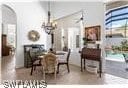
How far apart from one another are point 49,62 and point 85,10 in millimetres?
1822

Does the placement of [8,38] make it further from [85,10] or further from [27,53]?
[85,10]

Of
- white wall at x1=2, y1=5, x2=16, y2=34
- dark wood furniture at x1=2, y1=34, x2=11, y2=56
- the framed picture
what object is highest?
white wall at x1=2, y1=5, x2=16, y2=34

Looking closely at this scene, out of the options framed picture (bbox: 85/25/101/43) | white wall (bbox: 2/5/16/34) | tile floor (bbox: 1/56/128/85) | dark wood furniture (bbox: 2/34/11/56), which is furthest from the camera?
framed picture (bbox: 85/25/101/43)

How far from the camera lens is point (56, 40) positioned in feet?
19.3

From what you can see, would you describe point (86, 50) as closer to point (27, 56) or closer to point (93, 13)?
point (93, 13)

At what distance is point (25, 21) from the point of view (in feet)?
19.1

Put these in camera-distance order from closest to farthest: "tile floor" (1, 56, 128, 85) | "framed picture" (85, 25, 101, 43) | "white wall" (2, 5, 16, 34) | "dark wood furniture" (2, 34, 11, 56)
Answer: "white wall" (2, 5, 16, 34) → "tile floor" (1, 56, 128, 85) → "dark wood furniture" (2, 34, 11, 56) → "framed picture" (85, 25, 101, 43)

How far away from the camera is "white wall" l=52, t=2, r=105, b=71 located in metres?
5.90

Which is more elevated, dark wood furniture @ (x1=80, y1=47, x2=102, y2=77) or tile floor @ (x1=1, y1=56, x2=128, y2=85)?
dark wood furniture @ (x1=80, y1=47, x2=102, y2=77)

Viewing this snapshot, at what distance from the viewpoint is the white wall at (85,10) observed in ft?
19.4

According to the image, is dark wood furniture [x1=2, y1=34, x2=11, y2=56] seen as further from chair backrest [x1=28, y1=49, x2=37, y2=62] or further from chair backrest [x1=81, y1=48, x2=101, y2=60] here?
chair backrest [x1=81, y1=48, x2=101, y2=60]

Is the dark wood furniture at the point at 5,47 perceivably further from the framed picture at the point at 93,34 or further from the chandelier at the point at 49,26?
the framed picture at the point at 93,34

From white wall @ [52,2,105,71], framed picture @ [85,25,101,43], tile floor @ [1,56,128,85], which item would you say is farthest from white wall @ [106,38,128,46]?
tile floor @ [1,56,128,85]

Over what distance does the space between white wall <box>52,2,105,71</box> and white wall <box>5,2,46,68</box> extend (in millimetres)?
452
